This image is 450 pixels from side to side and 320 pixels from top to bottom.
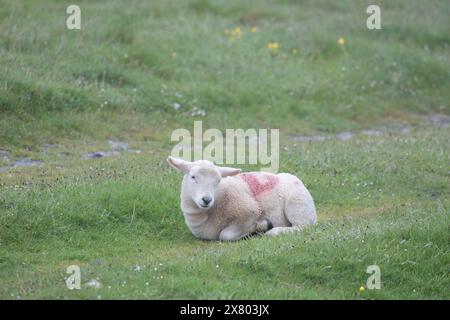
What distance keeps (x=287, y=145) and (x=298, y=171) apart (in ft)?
7.82

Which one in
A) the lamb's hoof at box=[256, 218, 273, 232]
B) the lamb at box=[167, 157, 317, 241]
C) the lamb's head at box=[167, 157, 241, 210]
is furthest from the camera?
the lamb's hoof at box=[256, 218, 273, 232]

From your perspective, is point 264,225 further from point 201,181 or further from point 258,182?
point 201,181

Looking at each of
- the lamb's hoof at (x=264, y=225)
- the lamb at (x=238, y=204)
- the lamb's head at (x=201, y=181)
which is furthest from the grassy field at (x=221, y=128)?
the lamb's head at (x=201, y=181)

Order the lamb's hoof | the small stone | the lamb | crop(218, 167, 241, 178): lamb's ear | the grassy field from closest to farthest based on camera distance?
1. the small stone
2. the grassy field
3. the lamb
4. crop(218, 167, 241, 178): lamb's ear
5. the lamb's hoof

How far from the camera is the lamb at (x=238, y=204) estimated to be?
10.4 m

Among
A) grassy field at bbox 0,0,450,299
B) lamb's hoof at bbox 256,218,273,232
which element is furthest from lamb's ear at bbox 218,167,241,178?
grassy field at bbox 0,0,450,299

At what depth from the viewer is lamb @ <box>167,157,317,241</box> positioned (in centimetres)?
1041

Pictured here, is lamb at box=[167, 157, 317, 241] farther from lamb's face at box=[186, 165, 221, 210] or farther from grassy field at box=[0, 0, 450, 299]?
grassy field at box=[0, 0, 450, 299]

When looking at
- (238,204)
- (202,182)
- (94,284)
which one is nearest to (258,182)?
(238,204)

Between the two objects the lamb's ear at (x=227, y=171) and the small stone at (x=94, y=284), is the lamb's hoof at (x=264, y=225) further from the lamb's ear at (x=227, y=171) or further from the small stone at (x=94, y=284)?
the small stone at (x=94, y=284)

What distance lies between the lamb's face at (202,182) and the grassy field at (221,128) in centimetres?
67

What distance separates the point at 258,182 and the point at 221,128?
223 inches

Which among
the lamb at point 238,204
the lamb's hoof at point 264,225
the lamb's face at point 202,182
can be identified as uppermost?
the lamb's face at point 202,182

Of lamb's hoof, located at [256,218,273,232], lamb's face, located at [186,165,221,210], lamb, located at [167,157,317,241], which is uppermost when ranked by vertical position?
lamb's face, located at [186,165,221,210]
